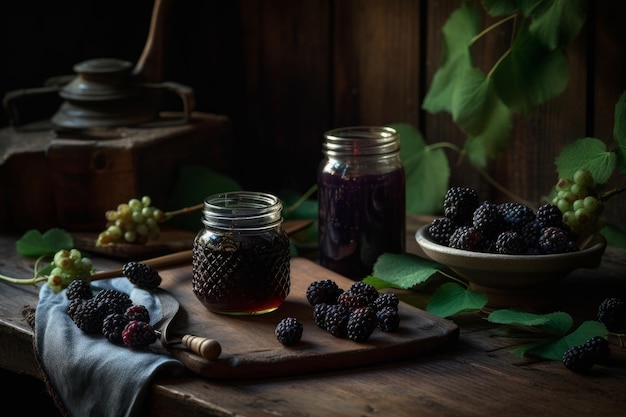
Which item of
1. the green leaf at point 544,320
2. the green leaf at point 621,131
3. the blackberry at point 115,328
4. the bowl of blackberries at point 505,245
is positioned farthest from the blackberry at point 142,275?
the green leaf at point 621,131

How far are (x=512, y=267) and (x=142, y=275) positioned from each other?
0.56 m

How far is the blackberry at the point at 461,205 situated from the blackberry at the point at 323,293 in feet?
0.71

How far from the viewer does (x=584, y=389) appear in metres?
1.23

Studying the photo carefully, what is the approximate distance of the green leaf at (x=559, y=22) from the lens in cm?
175

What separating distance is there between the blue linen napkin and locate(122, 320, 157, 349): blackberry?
1 cm

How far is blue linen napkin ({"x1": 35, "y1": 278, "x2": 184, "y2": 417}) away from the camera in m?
1.27

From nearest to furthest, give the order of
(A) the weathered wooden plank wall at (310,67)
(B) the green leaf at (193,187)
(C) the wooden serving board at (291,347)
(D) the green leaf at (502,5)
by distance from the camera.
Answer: (C) the wooden serving board at (291,347)
(D) the green leaf at (502,5)
(A) the weathered wooden plank wall at (310,67)
(B) the green leaf at (193,187)

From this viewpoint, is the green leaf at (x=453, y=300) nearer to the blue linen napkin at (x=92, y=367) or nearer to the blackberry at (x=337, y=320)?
the blackberry at (x=337, y=320)

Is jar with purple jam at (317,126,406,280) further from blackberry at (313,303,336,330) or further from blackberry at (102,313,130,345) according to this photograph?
blackberry at (102,313,130,345)

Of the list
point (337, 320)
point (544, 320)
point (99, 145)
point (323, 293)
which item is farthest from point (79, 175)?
point (544, 320)

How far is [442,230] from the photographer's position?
1.55m

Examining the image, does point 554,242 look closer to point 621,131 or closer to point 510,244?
point 510,244

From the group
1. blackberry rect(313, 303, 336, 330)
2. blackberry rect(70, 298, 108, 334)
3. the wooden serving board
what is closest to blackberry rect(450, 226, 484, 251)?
the wooden serving board

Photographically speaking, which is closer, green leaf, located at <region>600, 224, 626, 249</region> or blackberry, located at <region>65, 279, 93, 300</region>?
blackberry, located at <region>65, 279, 93, 300</region>
